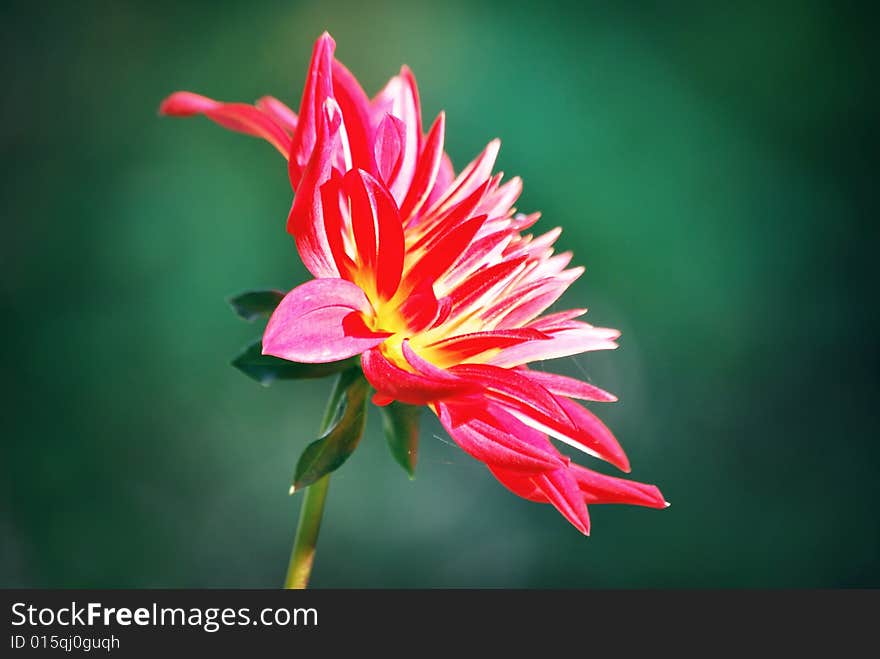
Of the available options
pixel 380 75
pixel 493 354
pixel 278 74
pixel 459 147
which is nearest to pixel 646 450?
pixel 459 147

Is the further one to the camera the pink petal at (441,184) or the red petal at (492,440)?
the pink petal at (441,184)

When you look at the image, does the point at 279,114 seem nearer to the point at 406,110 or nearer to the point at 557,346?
the point at 406,110

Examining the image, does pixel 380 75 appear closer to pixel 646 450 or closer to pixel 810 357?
pixel 646 450

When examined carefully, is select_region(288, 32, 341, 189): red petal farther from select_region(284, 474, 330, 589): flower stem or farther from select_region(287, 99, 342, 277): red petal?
select_region(284, 474, 330, 589): flower stem

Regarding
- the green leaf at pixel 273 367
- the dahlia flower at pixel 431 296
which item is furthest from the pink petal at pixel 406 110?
the green leaf at pixel 273 367

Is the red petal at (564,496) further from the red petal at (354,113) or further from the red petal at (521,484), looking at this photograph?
the red petal at (354,113)

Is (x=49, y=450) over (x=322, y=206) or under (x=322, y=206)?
under
